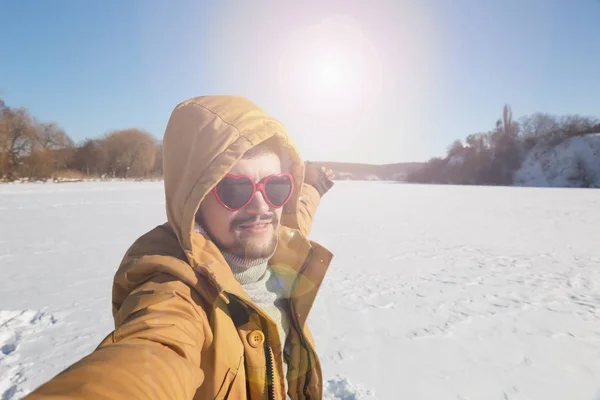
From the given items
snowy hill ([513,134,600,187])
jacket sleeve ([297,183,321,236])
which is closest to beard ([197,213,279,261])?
jacket sleeve ([297,183,321,236])

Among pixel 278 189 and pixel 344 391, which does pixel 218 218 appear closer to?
pixel 278 189

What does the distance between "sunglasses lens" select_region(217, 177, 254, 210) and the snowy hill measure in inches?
1662

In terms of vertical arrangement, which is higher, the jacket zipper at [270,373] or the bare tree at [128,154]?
the bare tree at [128,154]

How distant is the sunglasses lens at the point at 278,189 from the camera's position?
1410 mm

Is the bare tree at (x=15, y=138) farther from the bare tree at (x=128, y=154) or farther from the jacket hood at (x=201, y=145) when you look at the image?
the jacket hood at (x=201, y=145)

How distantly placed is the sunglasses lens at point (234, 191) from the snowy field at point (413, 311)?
4.90 ft

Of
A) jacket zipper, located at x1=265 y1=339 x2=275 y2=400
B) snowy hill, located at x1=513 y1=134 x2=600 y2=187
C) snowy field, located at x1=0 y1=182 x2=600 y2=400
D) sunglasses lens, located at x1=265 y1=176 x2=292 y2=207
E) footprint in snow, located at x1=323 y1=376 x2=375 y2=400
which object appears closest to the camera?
jacket zipper, located at x1=265 y1=339 x2=275 y2=400

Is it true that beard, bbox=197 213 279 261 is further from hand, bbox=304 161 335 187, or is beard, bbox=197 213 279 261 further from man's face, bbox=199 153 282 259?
hand, bbox=304 161 335 187

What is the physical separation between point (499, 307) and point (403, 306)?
101 cm

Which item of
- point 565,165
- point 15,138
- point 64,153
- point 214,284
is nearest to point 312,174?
point 214,284

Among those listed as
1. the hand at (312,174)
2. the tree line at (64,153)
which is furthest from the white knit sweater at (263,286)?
the tree line at (64,153)

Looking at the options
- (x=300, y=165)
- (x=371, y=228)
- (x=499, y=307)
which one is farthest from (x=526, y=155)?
(x=300, y=165)

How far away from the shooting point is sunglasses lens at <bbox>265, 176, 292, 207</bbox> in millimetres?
1410

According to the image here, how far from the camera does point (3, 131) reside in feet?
81.4
